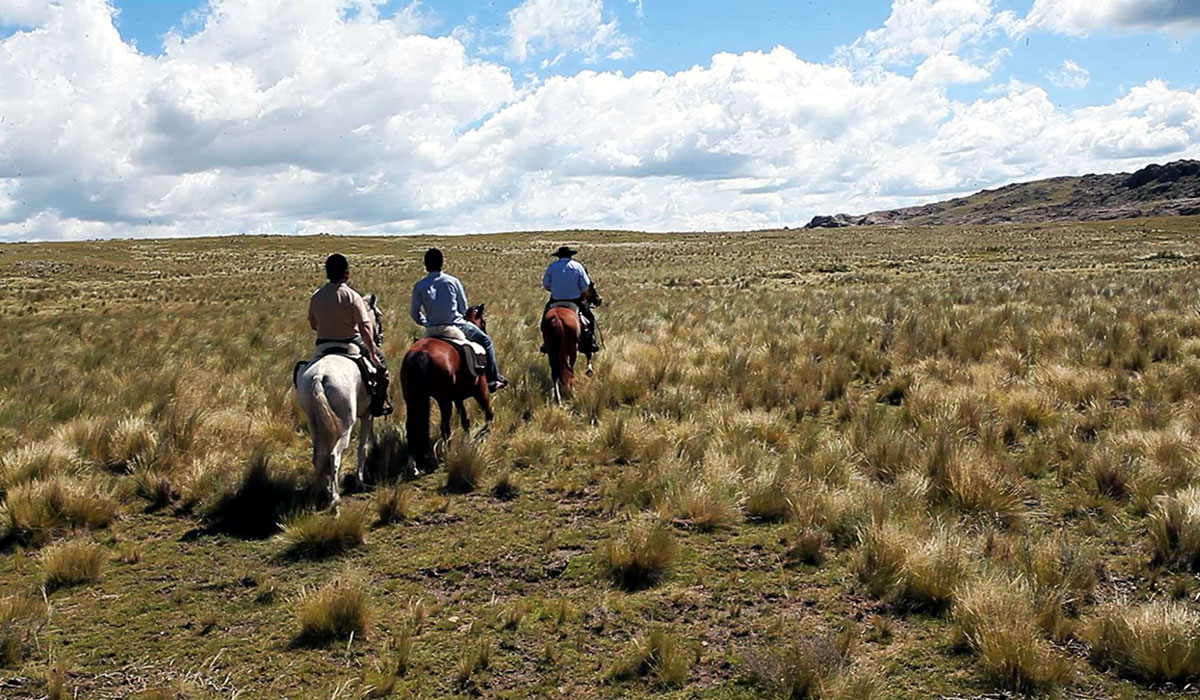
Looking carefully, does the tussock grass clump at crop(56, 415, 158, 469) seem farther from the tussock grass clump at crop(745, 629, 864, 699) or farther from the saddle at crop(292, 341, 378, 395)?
the tussock grass clump at crop(745, 629, 864, 699)

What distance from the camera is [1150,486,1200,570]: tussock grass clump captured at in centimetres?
546

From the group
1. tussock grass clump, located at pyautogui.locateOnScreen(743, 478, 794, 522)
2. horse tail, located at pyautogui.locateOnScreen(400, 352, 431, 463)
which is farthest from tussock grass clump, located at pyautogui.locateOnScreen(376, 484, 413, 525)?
tussock grass clump, located at pyautogui.locateOnScreen(743, 478, 794, 522)

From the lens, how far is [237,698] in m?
4.16

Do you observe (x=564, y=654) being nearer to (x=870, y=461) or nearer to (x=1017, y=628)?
(x=1017, y=628)

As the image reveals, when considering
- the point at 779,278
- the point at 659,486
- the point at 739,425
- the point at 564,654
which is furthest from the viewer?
the point at 779,278

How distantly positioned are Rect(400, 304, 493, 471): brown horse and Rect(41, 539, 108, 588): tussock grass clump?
9.80 ft

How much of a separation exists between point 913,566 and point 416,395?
5012mm

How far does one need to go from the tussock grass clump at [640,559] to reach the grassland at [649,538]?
3 cm

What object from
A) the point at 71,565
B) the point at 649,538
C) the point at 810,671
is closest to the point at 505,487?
the point at 649,538

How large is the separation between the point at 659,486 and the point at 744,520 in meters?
0.90

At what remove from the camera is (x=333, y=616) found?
15.7 feet

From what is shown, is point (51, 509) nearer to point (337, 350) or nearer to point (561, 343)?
point (337, 350)

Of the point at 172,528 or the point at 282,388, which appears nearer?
the point at 172,528

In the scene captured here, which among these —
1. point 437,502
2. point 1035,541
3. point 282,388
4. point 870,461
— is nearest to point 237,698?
point 437,502
